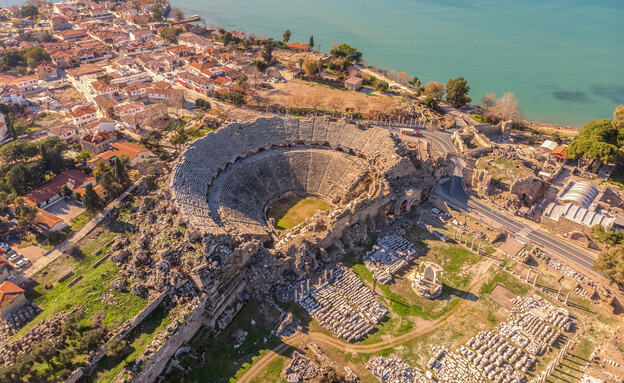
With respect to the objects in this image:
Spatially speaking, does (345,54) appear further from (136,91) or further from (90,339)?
(90,339)

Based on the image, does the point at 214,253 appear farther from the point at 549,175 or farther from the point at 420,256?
the point at 549,175

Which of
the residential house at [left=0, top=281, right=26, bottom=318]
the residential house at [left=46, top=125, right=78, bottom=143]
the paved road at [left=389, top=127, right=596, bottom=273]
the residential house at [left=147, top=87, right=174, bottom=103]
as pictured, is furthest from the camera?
the residential house at [left=147, top=87, right=174, bottom=103]

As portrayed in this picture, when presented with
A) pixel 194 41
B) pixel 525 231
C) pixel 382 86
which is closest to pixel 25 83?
pixel 194 41

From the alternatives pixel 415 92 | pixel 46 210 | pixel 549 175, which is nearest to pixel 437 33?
pixel 415 92

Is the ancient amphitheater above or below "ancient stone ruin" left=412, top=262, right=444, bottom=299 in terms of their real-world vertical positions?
above

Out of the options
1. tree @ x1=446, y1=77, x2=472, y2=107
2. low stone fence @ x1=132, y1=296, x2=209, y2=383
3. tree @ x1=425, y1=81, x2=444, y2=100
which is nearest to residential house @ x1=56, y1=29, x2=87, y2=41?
tree @ x1=425, y1=81, x2=444, y2=100

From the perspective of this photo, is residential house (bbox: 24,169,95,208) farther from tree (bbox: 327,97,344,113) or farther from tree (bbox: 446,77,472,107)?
tree (bbox: 446,77,472,107)
